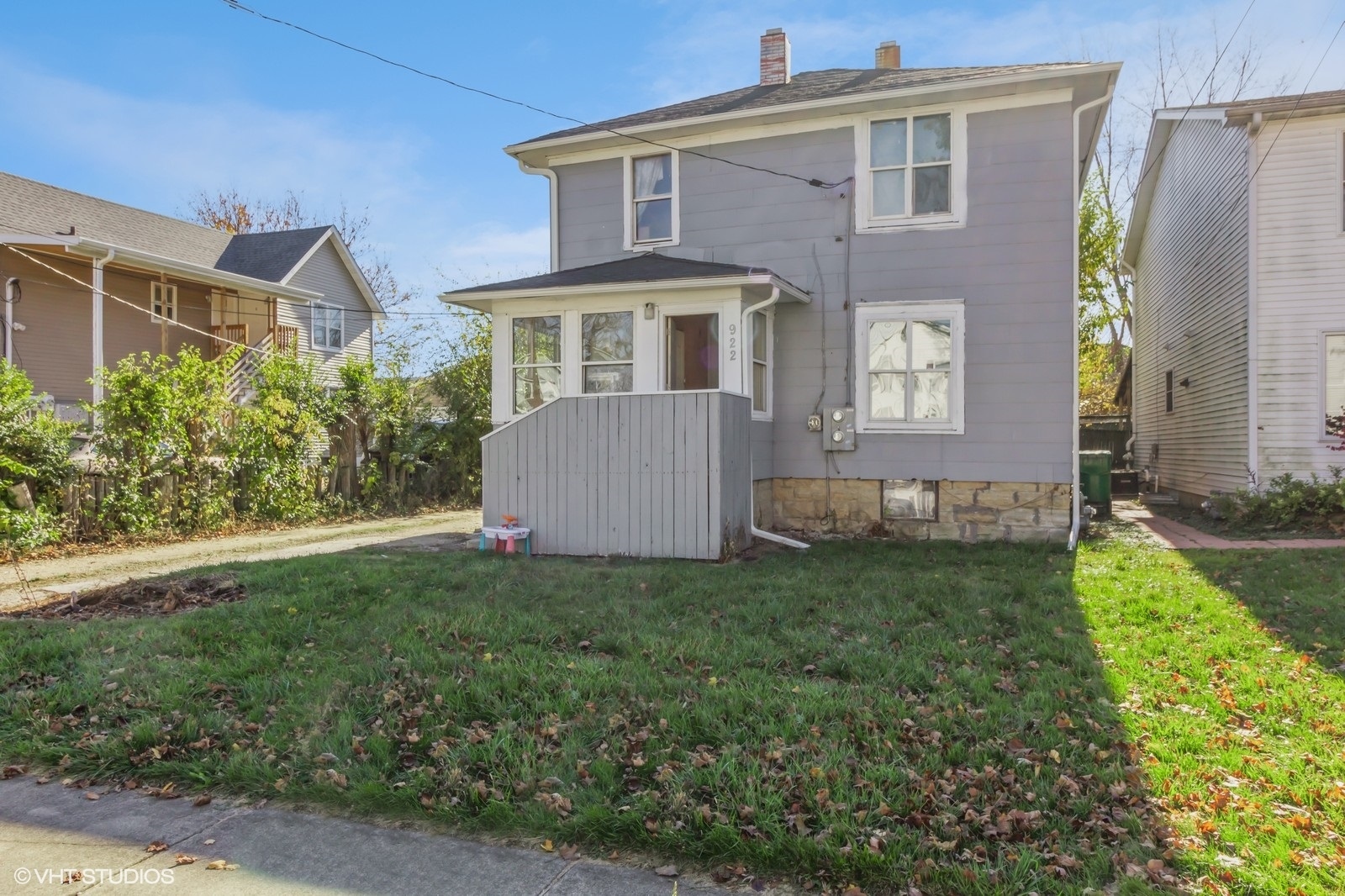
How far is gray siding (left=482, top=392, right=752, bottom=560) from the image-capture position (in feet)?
27.7

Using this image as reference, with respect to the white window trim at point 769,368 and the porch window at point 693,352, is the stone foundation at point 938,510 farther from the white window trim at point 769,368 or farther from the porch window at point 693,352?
the porch window at point 693,352

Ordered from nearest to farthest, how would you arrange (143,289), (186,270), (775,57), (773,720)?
1. (773,720)
2. (775,57)
3. (186,270)
4. (143,289)

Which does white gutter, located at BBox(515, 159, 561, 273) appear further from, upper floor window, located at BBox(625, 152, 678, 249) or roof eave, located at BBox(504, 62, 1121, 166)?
upper floor window, located at BBox(625, 152, 678, 249)

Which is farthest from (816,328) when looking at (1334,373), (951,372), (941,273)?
(1334,373)

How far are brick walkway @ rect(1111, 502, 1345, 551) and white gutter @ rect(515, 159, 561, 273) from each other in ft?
27.1

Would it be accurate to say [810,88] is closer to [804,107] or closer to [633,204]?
[804,107]

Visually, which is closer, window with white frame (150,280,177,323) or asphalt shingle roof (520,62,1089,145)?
asphalt shingle roof (520,62,1089,145)

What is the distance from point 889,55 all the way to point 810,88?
262 centimetres

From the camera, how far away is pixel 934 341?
9.91 m

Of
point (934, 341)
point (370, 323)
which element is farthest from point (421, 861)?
point (370, 323)

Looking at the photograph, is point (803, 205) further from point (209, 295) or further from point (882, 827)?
point (209, 295)

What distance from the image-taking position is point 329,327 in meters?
22.5

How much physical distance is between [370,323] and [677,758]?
74.8ft

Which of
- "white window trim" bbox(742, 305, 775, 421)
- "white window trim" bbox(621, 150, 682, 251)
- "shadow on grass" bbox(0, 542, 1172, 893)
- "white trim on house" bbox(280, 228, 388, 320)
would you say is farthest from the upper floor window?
"white trim on house" bbox(280, 228, 388, 320)
